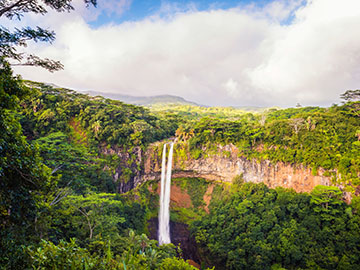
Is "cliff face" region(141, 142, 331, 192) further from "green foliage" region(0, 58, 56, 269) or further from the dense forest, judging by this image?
"green foliage" region(0, 58, 56, 269)

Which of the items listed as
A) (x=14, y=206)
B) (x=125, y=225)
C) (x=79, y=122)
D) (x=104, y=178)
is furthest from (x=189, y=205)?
(x=14, y=206)

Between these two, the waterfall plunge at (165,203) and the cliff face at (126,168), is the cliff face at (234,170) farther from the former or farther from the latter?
the cliff face at (126,168)

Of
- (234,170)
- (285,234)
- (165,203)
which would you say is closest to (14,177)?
(285,234)

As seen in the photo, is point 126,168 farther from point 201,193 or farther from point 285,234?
point 285,234

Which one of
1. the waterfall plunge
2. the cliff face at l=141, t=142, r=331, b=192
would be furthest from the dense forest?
the waterfall plunge

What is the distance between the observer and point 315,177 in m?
19.1

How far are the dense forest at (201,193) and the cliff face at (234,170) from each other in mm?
826

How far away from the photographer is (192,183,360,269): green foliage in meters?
15.5

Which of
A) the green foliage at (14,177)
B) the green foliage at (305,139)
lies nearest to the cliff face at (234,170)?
the green foliage at (305,139)

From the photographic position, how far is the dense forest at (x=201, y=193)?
11.9m

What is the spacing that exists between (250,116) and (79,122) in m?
33.7

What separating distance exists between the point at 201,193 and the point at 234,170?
5.91 metres

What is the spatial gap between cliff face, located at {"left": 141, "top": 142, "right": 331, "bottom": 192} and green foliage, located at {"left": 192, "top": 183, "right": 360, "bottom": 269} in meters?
1.34

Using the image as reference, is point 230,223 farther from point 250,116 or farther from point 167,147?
point 250,116
